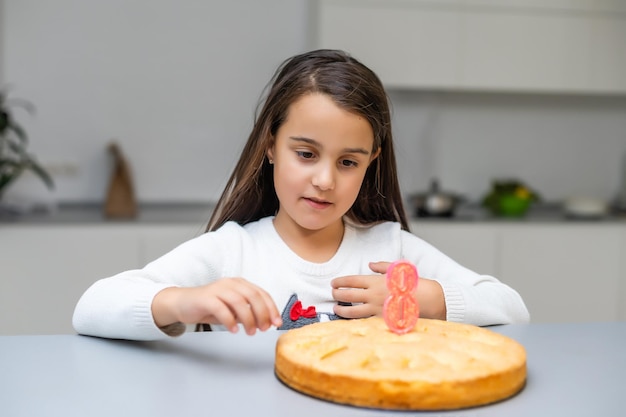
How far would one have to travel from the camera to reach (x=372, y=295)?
118cm

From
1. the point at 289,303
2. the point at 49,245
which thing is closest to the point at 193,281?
the point at 289,303

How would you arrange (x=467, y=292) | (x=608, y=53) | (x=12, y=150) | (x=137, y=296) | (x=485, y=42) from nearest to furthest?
(x=137, y=296), (x=467, y=292), (x=12, y=150), (x=485, y=42), (x=608, y=53)

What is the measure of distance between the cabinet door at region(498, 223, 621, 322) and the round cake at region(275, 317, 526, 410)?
262 centimetres

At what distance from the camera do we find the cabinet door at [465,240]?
337 centimetres

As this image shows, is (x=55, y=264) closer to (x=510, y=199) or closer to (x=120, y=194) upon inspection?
(x=120, y=194)

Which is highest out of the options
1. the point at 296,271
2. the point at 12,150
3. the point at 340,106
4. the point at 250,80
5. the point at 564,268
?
the point at 340,106

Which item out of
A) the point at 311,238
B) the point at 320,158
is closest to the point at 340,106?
the point at 320,158

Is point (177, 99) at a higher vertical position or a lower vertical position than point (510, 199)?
higher

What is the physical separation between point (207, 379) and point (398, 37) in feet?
9.25

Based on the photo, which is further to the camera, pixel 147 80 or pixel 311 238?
pixel 147 80

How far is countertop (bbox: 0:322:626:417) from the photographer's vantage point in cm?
74

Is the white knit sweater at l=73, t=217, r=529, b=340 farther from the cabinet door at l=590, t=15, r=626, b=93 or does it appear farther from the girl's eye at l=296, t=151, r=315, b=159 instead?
the cabinet door at l=590, t=15, r=626, b=93

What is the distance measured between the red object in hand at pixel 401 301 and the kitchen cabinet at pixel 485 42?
99.5 inches

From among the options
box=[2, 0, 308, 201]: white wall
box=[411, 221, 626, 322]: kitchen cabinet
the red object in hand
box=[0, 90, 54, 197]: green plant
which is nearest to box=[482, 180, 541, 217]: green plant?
box=[411, 221, 626, 322]: kitchen cabinet
